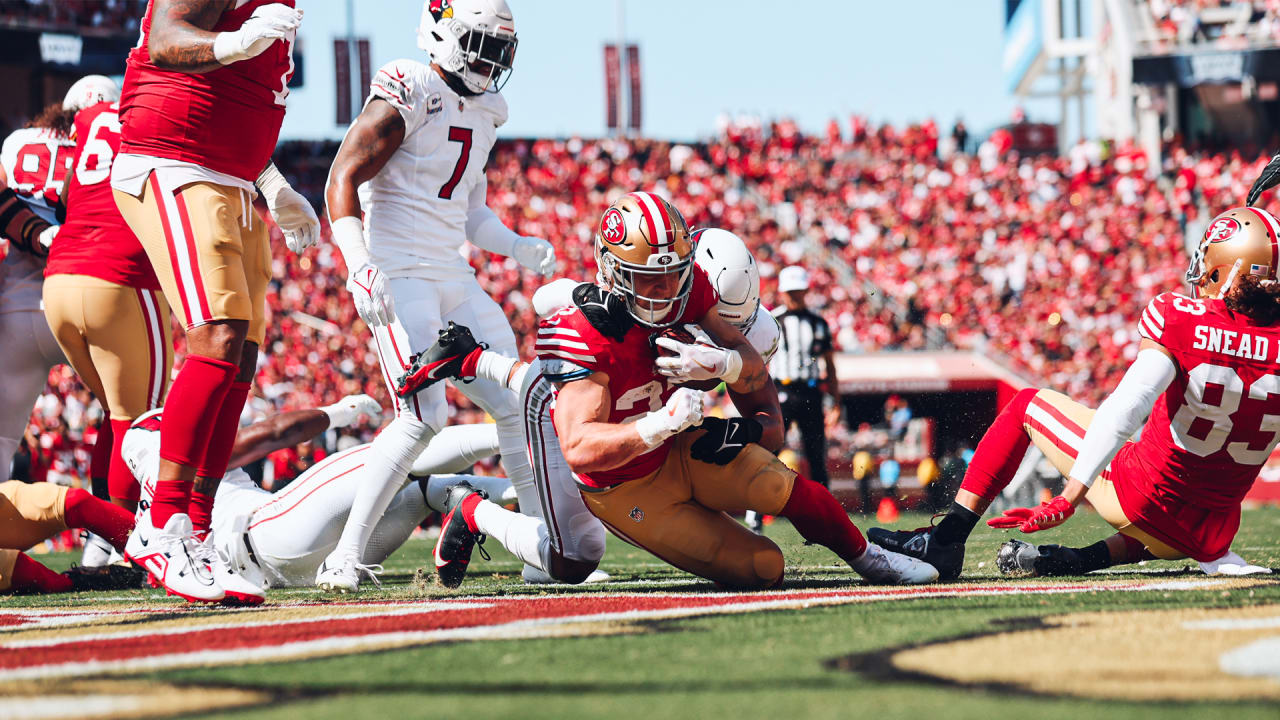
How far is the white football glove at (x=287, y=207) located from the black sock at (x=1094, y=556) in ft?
8.71

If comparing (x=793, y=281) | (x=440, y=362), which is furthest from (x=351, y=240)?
(x=793, y=281)

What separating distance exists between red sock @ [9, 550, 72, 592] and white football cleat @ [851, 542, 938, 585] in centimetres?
278

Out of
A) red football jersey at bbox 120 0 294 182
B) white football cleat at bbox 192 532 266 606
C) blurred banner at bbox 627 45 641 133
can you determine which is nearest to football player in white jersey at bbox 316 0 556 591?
red football jersey at bbox 120 0 294 182

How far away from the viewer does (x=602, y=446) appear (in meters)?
3.36

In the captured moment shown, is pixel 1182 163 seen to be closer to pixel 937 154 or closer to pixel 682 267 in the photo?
pixel 937 154

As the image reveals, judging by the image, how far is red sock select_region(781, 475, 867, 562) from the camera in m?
3.69

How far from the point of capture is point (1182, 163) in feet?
73.4

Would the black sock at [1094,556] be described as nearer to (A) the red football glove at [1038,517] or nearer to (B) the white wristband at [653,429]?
(A) the red football glove at [1038,517]

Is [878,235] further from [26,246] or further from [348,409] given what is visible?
[26,246]

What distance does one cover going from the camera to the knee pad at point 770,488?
363 centimetres

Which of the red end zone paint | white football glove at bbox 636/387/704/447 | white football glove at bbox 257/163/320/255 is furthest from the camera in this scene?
white football glove at bbox 257/163/320/255

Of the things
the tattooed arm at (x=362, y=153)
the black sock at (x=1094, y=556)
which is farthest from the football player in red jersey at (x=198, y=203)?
the black sock at (x=1094, y=556)

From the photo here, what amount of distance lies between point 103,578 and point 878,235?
1803 cm

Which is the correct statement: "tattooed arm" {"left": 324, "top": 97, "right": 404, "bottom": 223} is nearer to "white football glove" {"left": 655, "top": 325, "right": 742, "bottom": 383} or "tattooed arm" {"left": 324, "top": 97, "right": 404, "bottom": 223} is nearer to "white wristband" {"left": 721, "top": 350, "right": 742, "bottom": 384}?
"white football glove" {"left": 655, "top": 325, "right": 742, "bottom": 383}
